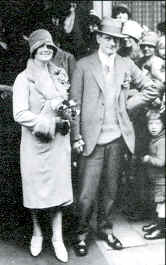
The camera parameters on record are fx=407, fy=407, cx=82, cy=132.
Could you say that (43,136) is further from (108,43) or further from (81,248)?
(81,248)

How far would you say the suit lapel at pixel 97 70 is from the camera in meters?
2.83

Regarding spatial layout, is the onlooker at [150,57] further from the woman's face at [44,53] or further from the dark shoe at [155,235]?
the dark shoe at [155,235]

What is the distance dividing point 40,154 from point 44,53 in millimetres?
690

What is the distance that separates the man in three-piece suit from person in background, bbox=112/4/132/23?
59 centimetres

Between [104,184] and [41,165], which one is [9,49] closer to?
[41,165]

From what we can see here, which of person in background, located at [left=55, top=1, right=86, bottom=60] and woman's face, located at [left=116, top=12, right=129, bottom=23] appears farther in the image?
woman's face, located at [left=116, top=12, right=129, bottom=23]

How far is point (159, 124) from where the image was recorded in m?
2.99

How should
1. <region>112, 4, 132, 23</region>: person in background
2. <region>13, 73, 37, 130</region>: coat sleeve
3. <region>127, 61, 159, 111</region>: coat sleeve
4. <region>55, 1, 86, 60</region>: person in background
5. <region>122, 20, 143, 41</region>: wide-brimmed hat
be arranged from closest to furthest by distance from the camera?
<region>13, 73, 37, 130</region>: coat sleeve < <region>127, 61, 159, 111</region>: coat sleeve < <region>122, 20, 143, 41</region>: wide-brimmed hat < <region>55, 1, 86, 60</region>: person in background < <region>112, 4, 132, 23</region>: person in background

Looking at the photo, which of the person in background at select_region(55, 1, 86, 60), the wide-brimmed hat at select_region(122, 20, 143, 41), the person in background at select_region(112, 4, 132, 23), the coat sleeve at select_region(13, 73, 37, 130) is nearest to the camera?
the coat sleeve at select_region(13, 73, 37, 130)

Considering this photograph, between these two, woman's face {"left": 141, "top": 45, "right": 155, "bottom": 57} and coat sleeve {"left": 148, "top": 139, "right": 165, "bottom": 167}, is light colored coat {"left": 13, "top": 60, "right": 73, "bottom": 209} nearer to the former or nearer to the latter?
coat sleeve {"left": 148, "top": 139, "right": 165, "bottom": 167}

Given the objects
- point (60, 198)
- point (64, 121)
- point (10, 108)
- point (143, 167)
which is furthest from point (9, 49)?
point (143, 167)

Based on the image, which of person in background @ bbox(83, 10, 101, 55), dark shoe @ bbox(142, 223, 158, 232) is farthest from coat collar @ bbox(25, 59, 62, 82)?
dark shoe @ bbox(142, 223, 158, 232)

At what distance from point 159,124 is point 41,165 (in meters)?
0.91

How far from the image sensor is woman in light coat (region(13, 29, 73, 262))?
2688 millimetres
